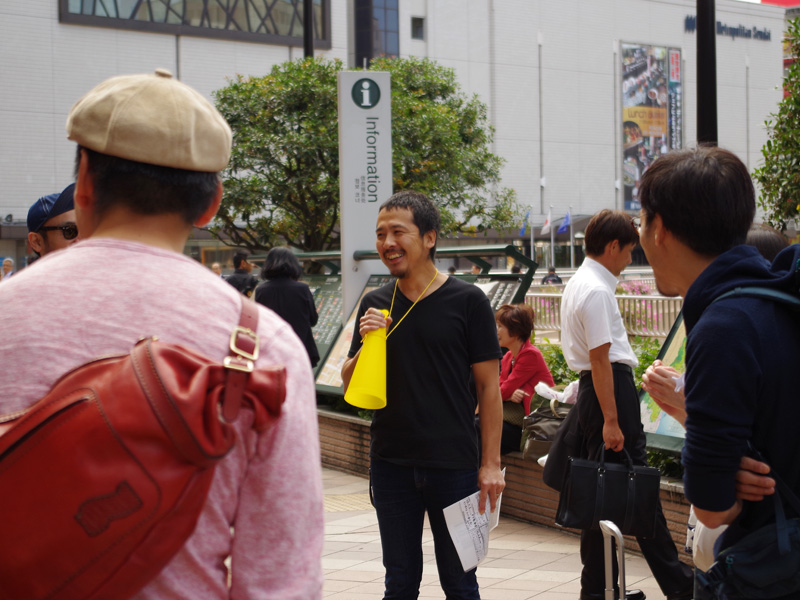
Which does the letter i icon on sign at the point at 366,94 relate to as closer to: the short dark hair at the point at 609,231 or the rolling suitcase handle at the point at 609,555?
the short dark hair at the point at 609,231

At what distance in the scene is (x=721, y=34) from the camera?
67938mm

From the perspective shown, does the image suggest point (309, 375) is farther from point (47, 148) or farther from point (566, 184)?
point (566, 184)

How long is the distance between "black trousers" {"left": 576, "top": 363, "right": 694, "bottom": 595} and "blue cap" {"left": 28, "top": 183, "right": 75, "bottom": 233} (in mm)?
2601

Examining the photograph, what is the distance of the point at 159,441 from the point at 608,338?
3.42 metres

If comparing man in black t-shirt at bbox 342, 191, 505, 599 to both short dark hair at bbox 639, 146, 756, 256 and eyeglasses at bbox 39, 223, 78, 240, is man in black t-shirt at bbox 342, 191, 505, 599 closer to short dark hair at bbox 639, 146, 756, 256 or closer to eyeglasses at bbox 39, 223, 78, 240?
eyeglasses at bbox 39, 223, 78, 240

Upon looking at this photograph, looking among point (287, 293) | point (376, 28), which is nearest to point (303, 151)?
point (287, 293)

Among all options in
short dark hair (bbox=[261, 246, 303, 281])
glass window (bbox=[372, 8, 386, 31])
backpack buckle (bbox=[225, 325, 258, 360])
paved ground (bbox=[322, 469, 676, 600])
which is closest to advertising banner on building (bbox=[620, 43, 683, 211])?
glass window (bbox=[372, 8, 386, 31])

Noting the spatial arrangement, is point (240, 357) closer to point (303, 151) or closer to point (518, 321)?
point (518, 321)

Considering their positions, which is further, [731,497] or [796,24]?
[796,24]

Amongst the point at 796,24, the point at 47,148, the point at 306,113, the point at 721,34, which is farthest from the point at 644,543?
the point at 721,34

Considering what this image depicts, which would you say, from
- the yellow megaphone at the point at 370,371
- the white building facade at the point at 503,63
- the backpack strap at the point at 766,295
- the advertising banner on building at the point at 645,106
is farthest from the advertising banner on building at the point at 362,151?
the advertising banner on building at the point at 645,106

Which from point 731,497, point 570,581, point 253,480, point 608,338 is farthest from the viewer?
point 570,581

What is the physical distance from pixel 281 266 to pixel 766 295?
23.7ft

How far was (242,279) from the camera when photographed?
11.6 meters
